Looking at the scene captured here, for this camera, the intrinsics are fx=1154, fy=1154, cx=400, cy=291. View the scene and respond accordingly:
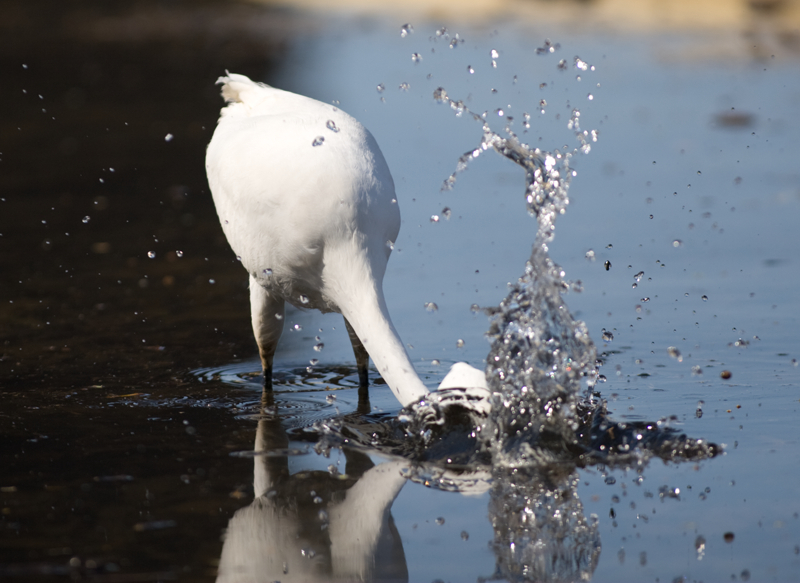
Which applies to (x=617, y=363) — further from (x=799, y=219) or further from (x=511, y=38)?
(x=511, y=38)

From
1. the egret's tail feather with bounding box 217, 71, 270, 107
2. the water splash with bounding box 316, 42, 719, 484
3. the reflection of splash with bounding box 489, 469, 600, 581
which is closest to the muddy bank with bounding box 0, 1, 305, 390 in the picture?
the egret's tail feather with bounding box 217, 71, 270, 107

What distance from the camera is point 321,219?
17.8 feet

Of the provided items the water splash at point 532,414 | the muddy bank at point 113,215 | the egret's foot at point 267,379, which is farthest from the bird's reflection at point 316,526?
the muddy bank at point 113,215

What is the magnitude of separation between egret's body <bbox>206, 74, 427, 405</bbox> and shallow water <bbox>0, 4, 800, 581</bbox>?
555 mm

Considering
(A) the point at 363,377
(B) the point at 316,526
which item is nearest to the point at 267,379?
(A) the point at 363,377

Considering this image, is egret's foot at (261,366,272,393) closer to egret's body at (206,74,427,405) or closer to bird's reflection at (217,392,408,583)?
egret's body at (206,74,427,405)

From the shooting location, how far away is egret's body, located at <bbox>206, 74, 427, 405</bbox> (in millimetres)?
5398

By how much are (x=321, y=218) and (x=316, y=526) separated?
1585 millimetres

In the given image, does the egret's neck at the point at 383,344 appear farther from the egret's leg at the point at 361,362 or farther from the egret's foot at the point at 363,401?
the egret's leg at the point at 361,362

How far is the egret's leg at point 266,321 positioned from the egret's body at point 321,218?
152 mm

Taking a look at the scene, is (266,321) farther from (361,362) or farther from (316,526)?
(316,526)

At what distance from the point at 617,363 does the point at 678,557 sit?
2.36m

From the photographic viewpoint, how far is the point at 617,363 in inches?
250

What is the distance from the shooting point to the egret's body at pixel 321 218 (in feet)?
17.7
